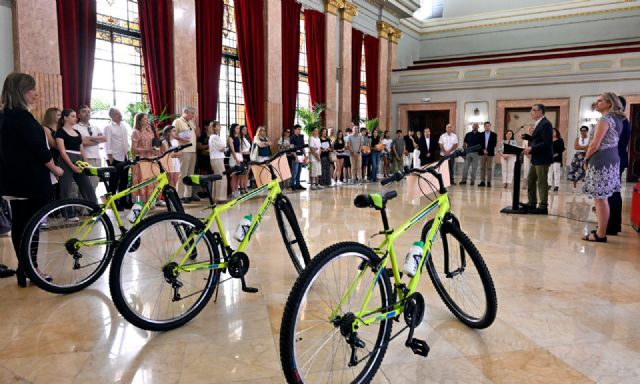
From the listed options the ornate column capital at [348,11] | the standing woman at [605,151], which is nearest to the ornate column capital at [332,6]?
the ornate column capital at [348,11]

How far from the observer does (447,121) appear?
16.8m

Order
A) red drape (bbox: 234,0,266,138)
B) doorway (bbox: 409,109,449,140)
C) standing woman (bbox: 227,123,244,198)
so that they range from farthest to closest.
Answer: doorway (bbox: 409,109,449,140), red drape (bbox: 234,0,266,138), standing woman (bbox: 227,123,244,198)

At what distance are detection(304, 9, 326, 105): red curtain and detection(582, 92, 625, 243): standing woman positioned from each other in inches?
346

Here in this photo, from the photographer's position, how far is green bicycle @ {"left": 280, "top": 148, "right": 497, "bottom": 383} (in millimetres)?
1705

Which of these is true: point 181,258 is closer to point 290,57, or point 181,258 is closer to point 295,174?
point 295,174

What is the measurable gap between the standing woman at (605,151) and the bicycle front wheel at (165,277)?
3879 mm

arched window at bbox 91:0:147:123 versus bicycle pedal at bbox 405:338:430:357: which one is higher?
arched window at bbox 91:0:147:123

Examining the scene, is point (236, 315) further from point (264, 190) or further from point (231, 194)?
point (231, 194)

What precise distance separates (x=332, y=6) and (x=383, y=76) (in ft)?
13.4

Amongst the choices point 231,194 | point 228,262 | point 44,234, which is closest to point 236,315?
point 228,262

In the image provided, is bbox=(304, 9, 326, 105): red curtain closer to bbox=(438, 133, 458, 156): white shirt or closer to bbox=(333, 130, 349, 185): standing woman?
bbox=(333, 130, 349, 185): standing woman

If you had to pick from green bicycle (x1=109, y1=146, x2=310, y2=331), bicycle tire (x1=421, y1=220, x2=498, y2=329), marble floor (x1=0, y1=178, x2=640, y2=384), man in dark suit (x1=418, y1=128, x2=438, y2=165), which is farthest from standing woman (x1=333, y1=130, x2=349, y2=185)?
bicycle tire (x1=421, y1=220, x2=498, y2=329)

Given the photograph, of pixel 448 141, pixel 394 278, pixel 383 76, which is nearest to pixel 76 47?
pixel 394 278

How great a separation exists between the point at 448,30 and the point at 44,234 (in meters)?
20.3
